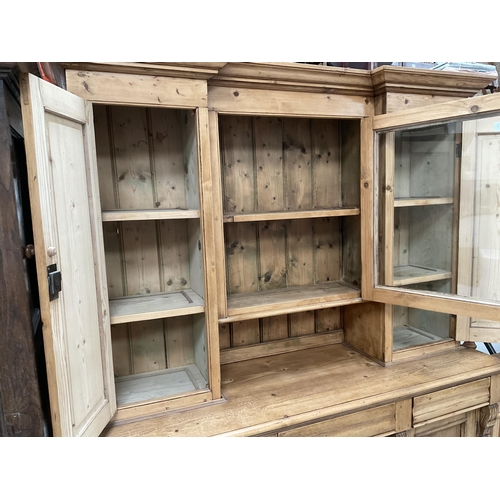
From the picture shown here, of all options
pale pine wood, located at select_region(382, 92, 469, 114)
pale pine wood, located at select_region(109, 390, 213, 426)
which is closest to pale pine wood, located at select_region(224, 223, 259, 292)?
pale pine wood, located at select_region(109, 390, 213, 426)

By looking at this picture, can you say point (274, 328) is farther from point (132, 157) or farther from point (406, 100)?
point (406, 100)

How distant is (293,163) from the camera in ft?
6.63

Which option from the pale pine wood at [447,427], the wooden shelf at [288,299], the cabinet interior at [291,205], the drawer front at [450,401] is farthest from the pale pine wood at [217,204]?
the pale pine wood at [447,427]

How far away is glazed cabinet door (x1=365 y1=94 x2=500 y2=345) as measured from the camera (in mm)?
1630

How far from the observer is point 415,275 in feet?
6.02

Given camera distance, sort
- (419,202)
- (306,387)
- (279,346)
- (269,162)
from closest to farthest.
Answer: (306,387) → (419,202) → (269,162) → (279,346)

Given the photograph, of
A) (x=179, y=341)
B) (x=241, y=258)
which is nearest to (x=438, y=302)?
(x=241, y=258)

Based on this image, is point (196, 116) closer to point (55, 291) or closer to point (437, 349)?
point (55, 291)

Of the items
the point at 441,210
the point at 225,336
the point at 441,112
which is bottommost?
the point at 225,336

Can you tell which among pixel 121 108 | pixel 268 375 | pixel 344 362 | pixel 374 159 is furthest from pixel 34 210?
pixel 344 362

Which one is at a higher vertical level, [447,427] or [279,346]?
[279,346]

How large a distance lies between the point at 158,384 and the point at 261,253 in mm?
801

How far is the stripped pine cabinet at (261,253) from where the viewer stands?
4.32ft

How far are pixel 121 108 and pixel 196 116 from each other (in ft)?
1.46
